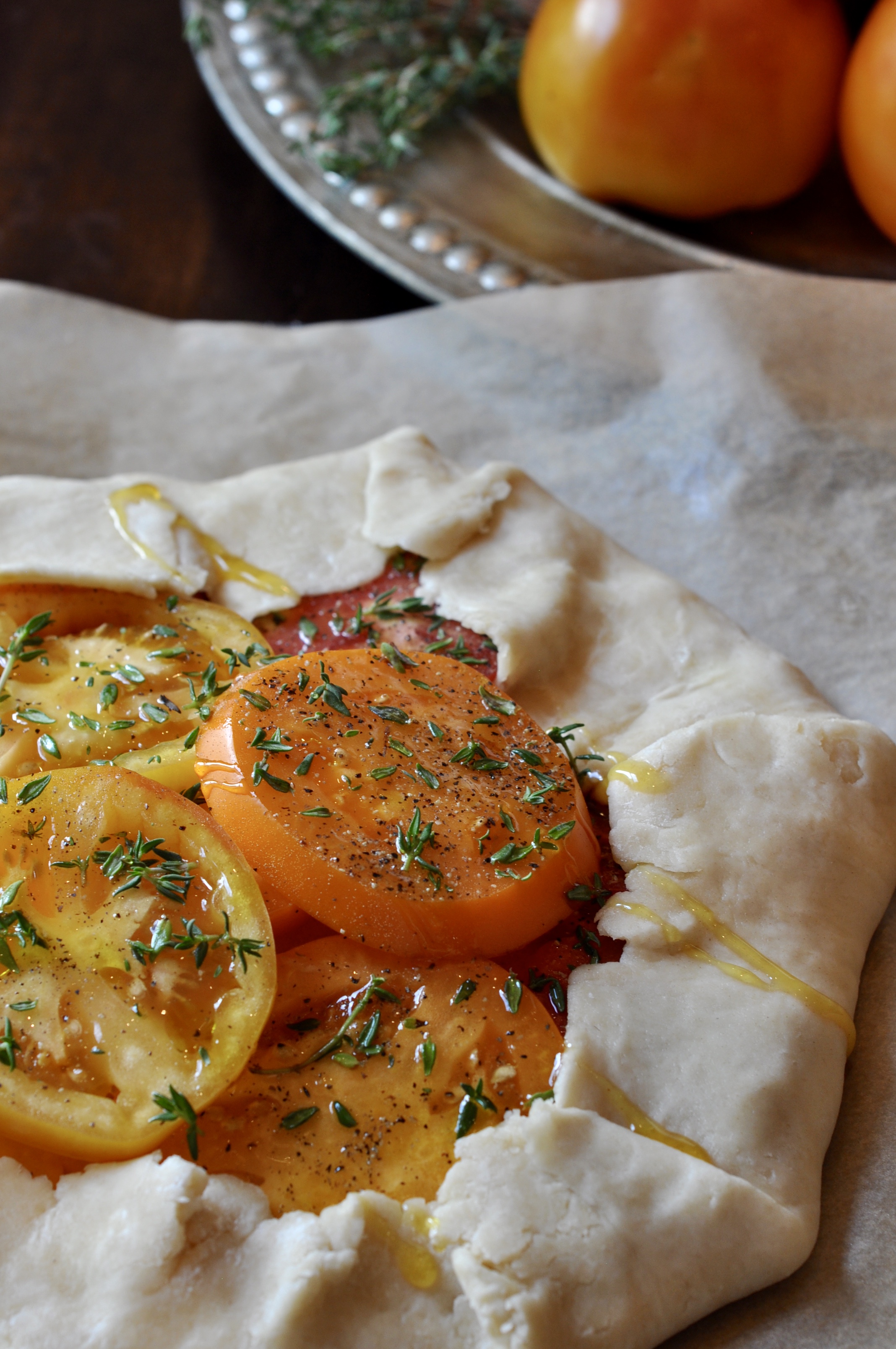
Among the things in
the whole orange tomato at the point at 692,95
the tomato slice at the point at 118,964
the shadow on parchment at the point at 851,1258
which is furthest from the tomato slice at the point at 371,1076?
the whole orange tomato at the point at 692,95

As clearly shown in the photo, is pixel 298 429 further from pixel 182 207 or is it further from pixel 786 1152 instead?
pixel 786 1152

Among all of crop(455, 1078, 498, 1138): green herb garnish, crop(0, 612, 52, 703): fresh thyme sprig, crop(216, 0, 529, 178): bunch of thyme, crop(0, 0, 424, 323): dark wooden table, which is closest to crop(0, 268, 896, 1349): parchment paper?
crop(0, 0, 424, 323): dark wooden table

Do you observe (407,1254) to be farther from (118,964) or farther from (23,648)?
(23,648)

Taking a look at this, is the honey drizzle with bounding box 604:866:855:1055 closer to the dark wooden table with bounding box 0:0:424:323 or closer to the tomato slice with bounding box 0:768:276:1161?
the tomato slice with bounding box 0:768:276:1161

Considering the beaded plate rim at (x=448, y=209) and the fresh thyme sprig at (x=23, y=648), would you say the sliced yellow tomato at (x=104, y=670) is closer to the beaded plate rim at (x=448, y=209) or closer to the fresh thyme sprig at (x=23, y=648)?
the fresh thyme sprig at (x=23, y=648)

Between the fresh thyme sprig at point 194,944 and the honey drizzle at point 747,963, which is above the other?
the fresh thyme sprig at point 194,944

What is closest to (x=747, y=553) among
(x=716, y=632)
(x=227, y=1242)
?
(x=716, y=632)
